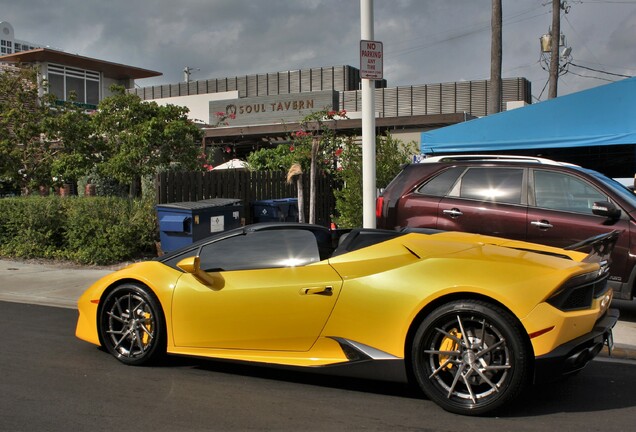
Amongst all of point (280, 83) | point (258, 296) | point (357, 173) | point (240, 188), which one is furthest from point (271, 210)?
point (280, 83)

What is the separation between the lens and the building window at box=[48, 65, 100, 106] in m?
28.0

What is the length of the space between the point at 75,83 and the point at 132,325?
27.3m

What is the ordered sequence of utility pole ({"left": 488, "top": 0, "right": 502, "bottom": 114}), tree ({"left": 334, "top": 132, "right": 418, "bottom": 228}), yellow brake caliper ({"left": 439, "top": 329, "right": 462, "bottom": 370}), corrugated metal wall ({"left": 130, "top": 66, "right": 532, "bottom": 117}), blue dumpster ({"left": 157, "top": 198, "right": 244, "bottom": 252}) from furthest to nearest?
1. corrugated metal wall ({"left": 130, "top": 66, "right": 532, "bottom": 117})
2. utility pole ({"left": 488, "top": 0, "right": 502, "bottom": 114})
3. tree ({"left": 334, "top": 132, "right": 418, "bottom": 228})
4. blue dumpster ({"left": 157, "top": 198, "right": 244, "bottom": 252})
5. yellow brake caliper ({"left": 439, "top": 329, "right": 462, "bottom": 370})

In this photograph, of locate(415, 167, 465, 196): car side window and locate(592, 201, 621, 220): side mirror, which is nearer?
locate(592, 201, 621, 220): side mirror

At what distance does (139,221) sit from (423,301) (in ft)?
28.0

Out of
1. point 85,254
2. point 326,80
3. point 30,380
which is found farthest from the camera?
point 326,80

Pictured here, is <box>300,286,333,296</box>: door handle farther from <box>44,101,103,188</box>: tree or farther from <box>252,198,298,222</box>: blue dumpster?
<box>44,101,103,188</box>: tree

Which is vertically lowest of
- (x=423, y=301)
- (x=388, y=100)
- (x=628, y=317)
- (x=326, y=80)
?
(x=628, y=317)

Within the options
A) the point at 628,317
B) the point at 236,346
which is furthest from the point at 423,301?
the point at 628,317

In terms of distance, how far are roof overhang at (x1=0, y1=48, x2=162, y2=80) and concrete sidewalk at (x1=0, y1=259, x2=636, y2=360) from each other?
17.5 m

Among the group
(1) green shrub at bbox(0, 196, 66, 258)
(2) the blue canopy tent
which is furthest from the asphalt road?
(1) green shrub at bbox(0, 196, 66, 258)

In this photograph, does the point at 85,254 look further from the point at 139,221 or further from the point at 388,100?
the point at 388,100

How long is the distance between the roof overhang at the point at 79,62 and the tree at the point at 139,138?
45.7 ft

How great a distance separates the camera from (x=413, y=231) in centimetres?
480
